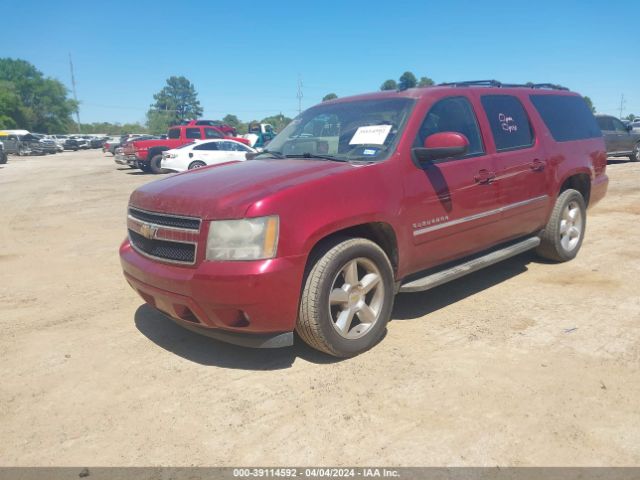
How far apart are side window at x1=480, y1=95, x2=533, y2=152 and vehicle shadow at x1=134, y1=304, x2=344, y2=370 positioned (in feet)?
8.42

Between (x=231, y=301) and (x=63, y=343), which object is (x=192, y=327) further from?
(x=63, y=343)

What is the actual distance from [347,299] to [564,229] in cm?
344

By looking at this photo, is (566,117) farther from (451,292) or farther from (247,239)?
(247,239)

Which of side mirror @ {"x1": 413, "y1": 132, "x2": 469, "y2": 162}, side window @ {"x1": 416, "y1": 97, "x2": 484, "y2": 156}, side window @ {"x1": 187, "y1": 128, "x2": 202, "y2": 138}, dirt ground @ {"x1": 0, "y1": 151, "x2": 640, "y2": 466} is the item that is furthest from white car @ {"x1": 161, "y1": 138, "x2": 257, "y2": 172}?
side mirror @ {"x1": 413, "y1": 132, "x2": 469, "y2": 162}

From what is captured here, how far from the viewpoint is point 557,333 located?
380 cm

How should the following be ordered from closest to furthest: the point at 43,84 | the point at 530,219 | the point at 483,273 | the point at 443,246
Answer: the point at 443,246 → the point at 530,219 → the point at 483,273 → the point at 43,84

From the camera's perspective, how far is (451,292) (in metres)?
4.83

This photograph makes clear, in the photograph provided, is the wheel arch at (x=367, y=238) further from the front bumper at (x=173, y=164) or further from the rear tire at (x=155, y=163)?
the rear tire at (x=155, y=163)

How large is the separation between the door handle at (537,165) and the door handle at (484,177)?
0.73 meters

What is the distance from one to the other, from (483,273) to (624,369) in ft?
7.45

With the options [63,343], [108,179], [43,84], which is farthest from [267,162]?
[43,84]

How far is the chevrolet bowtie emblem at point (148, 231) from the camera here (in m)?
3.39

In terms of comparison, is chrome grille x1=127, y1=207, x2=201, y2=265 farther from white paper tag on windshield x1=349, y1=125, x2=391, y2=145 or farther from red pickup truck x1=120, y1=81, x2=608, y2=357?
white paper tag on windshield x1=349, y1=125, x2=391, y2=145

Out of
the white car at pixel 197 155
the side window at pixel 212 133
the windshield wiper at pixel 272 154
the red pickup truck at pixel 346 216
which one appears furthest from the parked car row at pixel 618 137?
the windshield wiper at pixel 272 154
